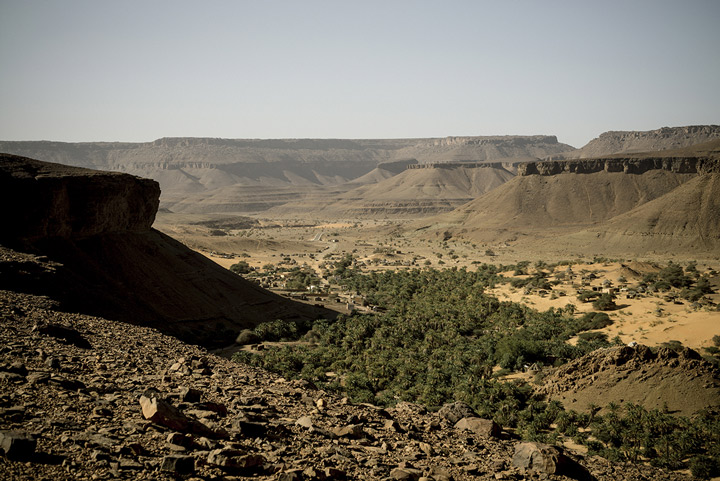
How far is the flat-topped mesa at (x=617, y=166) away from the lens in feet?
336

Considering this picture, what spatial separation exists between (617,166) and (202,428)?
387 feet

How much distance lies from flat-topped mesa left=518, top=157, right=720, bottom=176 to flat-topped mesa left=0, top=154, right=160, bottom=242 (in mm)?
98033

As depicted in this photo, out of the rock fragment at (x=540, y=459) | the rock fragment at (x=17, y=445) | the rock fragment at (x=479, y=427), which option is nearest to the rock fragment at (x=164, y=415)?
the rock fragment at (x=17, y=445)

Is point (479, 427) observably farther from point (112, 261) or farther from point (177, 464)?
point (112, 261)

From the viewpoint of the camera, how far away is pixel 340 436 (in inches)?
409

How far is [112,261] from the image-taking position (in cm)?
3344

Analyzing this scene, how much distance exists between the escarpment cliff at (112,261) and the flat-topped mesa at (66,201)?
0.06 m

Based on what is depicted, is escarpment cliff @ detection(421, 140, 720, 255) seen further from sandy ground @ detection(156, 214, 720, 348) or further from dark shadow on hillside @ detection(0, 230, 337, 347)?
dark shadow on hillside @ detection(0, 230, 337, 347)

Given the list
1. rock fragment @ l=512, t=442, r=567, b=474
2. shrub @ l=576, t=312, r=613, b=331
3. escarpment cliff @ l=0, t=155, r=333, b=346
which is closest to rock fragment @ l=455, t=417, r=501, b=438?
rock fragment @ l=512, t=442, r=567, b=474

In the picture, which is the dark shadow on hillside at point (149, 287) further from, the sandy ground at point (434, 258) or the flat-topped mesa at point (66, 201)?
the sandy ground at point (434, 258)

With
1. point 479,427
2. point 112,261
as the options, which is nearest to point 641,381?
point 479,427

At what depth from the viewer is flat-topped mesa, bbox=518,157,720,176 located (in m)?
102

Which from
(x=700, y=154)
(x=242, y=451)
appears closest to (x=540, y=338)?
(x=242, y=451)

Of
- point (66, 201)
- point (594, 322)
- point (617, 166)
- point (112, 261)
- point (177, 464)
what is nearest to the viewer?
point (177, 464)
